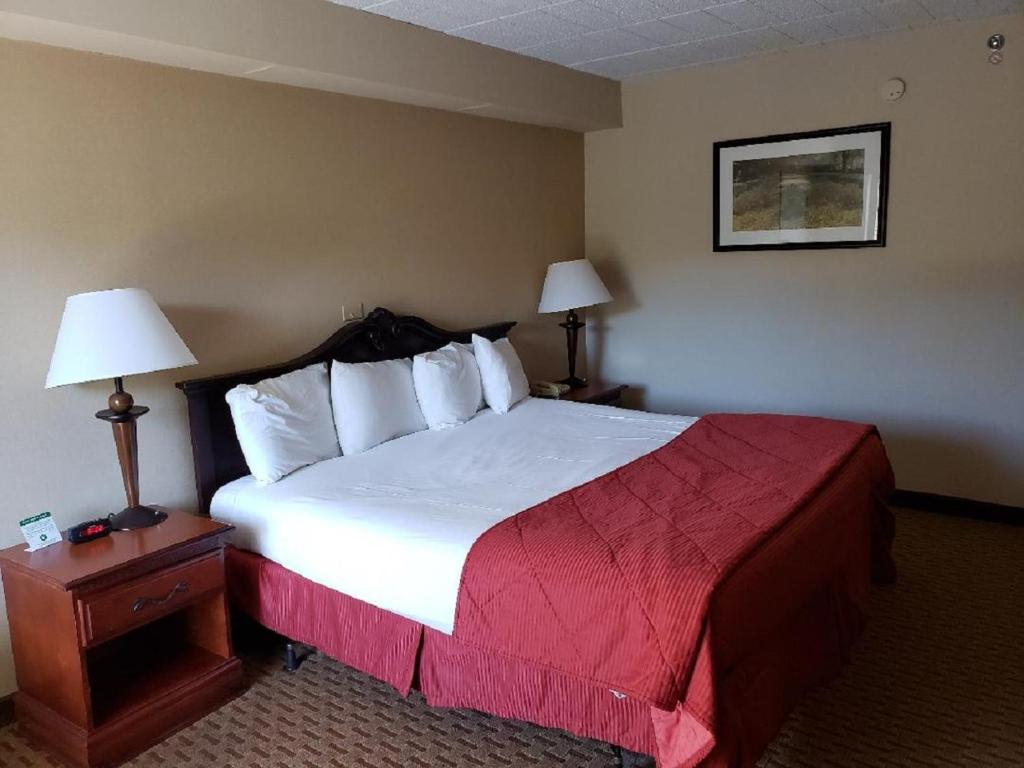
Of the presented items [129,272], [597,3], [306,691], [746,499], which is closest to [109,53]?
[129,272]

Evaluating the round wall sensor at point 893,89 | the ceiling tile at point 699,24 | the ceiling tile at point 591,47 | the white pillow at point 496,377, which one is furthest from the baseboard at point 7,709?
the round wall sensor at point 893,89

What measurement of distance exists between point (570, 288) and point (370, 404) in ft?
5.62

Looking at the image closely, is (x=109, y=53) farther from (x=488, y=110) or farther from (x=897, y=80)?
(x=897, y=80)

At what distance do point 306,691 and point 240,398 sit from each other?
1.11 m

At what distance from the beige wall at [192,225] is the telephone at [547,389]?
0.56m

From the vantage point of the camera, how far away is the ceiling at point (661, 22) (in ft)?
11.0

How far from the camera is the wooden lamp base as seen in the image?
2.61 m

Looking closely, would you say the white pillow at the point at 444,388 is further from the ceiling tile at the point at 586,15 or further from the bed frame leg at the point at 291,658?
the ceiling tile at the point at 586,15

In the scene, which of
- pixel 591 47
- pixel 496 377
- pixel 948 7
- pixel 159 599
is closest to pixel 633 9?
pixel 591 47

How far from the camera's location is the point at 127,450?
8.73ft

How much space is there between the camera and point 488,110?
166 inches

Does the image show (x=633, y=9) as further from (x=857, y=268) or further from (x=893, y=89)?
(x=857, y=268)

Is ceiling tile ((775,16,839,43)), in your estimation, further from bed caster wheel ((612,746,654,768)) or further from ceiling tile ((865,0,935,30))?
bed caster wheel ((612,746,654,768))

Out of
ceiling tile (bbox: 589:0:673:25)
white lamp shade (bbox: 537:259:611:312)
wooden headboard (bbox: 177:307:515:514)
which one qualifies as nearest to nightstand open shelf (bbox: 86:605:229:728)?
wooden headboard (bbox: 177:307:515:514)
